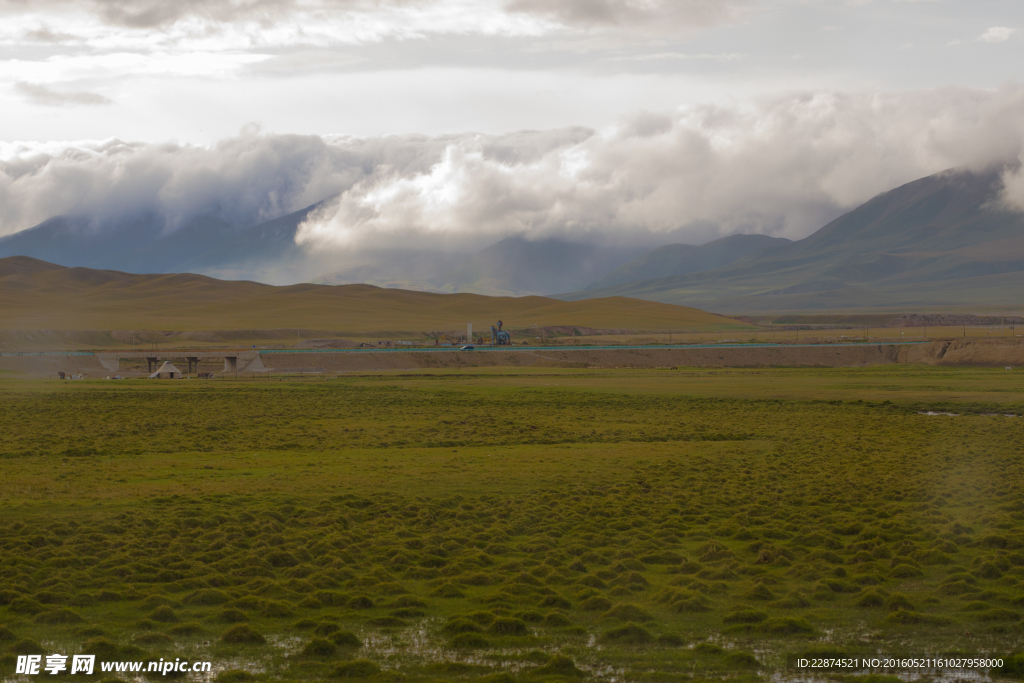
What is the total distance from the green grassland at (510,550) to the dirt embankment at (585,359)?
61.0 metres

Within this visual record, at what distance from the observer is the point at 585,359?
10475 cm

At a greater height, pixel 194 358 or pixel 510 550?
pixel 194 358

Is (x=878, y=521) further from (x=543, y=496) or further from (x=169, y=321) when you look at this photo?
(x=169, y=321)

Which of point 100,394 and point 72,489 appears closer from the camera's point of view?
point 72,489

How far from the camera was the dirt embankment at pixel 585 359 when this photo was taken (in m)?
93.2

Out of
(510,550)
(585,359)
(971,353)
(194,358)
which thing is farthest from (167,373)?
(971,353)

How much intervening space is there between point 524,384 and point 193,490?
153ft

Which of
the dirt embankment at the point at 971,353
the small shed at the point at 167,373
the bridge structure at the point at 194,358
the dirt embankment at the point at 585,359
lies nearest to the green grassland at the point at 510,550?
the small shed at the point at 167,373

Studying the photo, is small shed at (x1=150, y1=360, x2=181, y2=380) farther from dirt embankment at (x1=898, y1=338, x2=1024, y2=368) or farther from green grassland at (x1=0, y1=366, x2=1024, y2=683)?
dirt embankment at (x1=898, y1=338, x2=1024, y2=368)

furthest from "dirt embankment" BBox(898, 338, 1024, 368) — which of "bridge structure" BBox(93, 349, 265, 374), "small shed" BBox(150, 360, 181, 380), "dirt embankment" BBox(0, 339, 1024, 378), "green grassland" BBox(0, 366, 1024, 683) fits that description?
"small shed" BBox(150, 360, 181, 380)

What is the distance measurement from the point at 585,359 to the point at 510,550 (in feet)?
292

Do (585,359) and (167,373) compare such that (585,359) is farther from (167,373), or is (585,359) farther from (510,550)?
(510,550)

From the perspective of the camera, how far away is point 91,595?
43.2 feet

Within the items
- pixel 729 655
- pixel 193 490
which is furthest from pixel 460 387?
pixel 729 655
